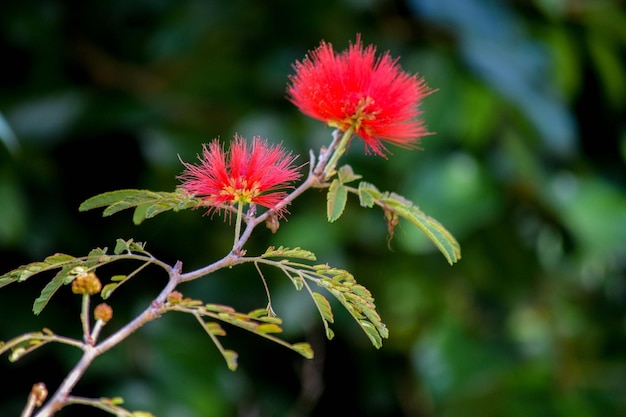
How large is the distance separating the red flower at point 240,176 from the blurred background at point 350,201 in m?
1.11

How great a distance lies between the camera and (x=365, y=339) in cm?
195

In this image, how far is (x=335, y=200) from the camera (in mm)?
403

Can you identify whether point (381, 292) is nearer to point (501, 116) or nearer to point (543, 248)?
point (501, 116)

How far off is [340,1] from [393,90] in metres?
1.56

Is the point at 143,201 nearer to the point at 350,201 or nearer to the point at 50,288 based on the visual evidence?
the point at 50,288

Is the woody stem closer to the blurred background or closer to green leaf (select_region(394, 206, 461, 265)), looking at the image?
green leaf (select_region(394, 206, 461, 265))

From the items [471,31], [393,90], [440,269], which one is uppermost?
[471,31]

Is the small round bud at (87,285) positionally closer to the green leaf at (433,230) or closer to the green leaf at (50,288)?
the green leaf at (50,288)

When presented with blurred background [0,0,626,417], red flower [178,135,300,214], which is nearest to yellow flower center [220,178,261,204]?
red flower [178,135,300,214]

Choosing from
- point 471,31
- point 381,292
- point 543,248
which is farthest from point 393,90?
point 543,248

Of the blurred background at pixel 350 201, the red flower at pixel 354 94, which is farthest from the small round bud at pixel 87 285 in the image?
the blurred background at pixel 350 201

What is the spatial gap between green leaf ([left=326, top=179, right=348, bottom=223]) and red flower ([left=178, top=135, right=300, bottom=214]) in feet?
0.06

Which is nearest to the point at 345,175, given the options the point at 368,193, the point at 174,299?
the point at 368,193

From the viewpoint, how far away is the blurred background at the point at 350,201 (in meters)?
1.68
